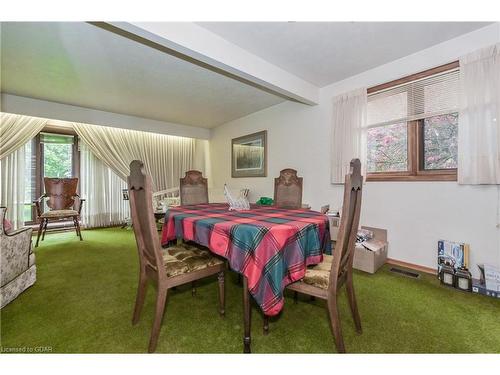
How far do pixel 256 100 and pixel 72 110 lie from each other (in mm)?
3380

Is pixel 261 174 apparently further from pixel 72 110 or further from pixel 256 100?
pixel 72 110

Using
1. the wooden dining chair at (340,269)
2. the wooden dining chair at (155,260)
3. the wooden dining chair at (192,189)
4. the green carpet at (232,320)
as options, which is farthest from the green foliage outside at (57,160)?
the wooden dining chair at (340,269)

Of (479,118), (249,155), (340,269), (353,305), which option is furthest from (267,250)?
(249,155)

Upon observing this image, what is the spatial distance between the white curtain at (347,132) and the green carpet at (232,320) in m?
1.43

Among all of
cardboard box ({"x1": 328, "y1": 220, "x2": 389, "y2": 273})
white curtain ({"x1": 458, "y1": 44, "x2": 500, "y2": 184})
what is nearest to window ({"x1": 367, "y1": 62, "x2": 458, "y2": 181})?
white curtain ({"x1": 458, "y1": 44, "x2": 500, "y2": 184})

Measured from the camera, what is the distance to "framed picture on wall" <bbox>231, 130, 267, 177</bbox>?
431 centimetres

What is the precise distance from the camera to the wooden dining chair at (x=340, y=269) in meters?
1.16

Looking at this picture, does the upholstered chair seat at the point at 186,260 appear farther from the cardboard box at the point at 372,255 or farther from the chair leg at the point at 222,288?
the cardboard box at the point at 372,255

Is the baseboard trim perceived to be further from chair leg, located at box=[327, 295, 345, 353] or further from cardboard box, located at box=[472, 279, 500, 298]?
chair leg, located at box=[327, 295, 345, 353]

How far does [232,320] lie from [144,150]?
4.70 m

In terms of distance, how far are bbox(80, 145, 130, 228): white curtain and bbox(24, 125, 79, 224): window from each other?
9.3 inches

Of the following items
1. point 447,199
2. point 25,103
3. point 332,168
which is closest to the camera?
point 447,199
